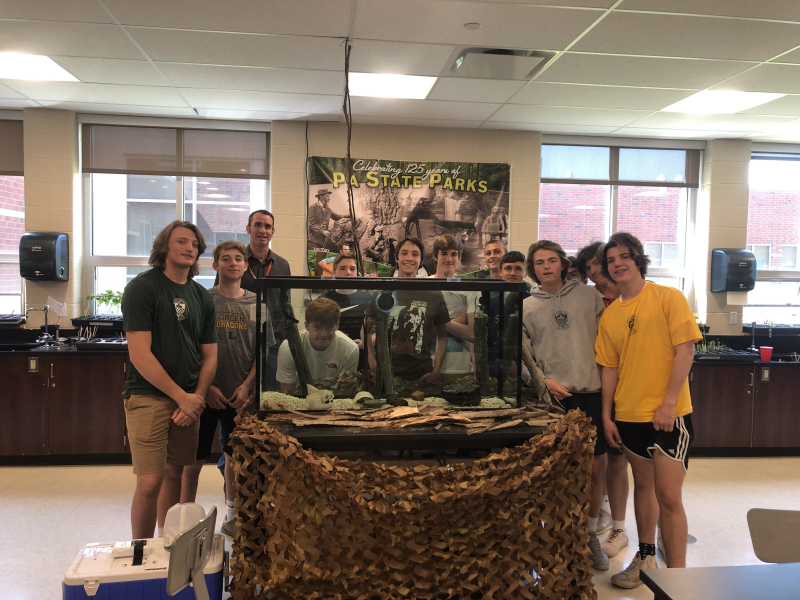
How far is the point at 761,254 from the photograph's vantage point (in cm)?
527

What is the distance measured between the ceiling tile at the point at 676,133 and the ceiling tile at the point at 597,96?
2.32 ft

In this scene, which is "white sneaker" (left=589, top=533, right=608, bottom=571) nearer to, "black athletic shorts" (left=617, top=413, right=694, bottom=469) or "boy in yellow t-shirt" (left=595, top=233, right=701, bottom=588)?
"boy in yellow t-shirt" (left=595, top=233, right=701, bottom=588)

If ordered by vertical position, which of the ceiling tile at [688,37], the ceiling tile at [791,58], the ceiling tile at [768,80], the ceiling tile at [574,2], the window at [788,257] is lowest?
the window at [788,257]

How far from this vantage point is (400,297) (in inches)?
75.4

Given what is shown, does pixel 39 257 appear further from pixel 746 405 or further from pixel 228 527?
pixel 746 405

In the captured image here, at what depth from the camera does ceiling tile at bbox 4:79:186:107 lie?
3.72 metres

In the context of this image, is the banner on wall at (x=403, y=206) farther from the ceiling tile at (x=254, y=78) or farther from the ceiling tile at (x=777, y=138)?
the ceiling tile at (x=777, y=138)

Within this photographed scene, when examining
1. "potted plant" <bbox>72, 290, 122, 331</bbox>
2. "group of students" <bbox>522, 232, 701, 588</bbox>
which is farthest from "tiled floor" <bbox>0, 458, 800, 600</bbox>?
"potted plant" <bbox>72, 290, 122, 331</bbox>

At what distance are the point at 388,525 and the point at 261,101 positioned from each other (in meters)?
3.27

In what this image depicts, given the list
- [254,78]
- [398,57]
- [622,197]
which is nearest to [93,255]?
[254,78]

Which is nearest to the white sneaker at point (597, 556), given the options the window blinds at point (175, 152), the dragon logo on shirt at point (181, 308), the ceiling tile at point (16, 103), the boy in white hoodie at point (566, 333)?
the boy in white hoodie at point (566, 333)

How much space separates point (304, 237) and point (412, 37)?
83.9 inches

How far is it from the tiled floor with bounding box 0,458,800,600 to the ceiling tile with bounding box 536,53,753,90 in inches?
102

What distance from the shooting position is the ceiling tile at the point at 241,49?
2.90 m
